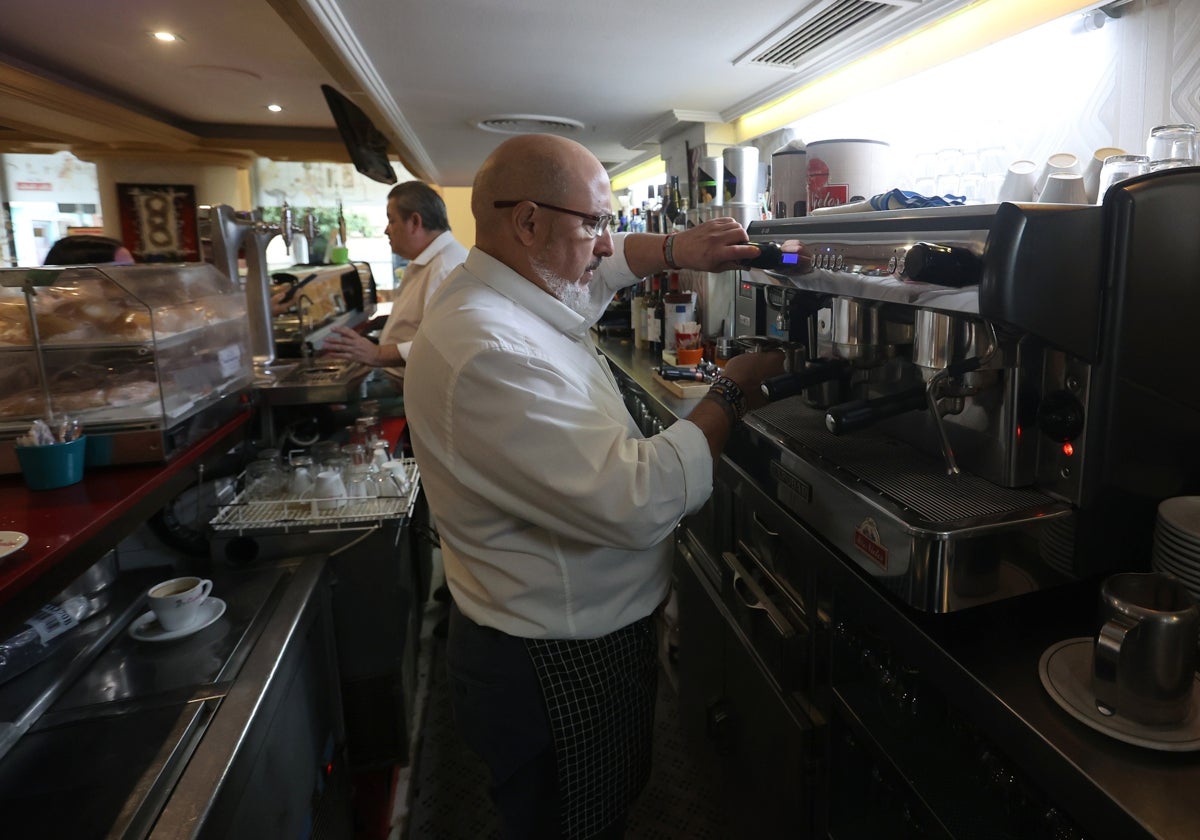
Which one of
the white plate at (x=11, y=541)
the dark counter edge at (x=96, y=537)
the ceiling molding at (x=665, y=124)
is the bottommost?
the dark counter edge at (x=96, y=537)

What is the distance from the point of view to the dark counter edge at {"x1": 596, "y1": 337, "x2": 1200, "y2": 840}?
58cm

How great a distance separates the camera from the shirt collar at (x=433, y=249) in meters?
2.85

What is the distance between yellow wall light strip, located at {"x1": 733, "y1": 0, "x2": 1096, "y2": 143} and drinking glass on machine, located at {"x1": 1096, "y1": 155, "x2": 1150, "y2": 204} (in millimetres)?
589

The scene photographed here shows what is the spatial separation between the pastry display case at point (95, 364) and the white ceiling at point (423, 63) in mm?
918

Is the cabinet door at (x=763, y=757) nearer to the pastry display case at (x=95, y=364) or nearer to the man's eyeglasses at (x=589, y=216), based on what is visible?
the man's eyeglasses at (x=589, y=216)

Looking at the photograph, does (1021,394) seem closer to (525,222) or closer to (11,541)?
(525,222)

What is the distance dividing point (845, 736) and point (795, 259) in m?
0.76


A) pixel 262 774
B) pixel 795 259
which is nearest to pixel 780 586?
pixel 795 259

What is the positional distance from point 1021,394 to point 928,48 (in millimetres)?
1346

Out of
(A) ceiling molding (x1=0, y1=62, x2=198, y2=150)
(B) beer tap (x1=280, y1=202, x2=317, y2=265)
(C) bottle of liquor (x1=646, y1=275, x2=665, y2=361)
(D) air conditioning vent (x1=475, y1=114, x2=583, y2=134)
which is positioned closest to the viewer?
(B) beer tap (x1=280, y1=202, x2=317, y2=265)

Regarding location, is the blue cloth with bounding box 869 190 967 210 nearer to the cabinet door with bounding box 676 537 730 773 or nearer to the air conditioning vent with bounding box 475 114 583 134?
the cabinet door with bounding box 676 537 730 773

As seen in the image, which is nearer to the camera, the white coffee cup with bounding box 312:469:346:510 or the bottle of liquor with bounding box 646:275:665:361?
the white coffee cup with bounding box 312:469:346:510

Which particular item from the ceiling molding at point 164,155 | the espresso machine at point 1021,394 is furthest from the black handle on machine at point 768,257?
the ceiling molding at point 164,155

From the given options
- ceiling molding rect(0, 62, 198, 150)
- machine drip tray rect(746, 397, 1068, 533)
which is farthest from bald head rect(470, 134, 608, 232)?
ceiling molding rect(0, 62, 198, 150)
